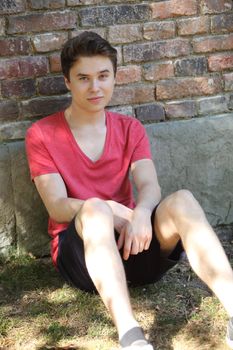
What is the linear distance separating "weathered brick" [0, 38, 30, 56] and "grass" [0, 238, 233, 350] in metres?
1.22

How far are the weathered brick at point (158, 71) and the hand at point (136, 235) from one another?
104 centimetres

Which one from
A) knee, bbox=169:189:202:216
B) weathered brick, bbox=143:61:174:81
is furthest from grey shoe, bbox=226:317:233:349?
weathered brick, bbox=143:61:174:81

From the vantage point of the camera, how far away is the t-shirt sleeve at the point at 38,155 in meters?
2.99

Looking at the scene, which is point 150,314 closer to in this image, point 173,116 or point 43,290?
point 43,290

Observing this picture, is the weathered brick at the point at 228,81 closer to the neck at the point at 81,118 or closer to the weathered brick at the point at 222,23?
the weathered brick at the point at 222,23

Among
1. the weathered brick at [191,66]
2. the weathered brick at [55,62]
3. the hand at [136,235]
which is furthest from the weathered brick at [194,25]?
the hand at [136,235]

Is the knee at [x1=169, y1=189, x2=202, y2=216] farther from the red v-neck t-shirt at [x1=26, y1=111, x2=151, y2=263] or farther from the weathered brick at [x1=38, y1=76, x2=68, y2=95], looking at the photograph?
the weathered brick at [x1=38, y1=76, x2=68, y2=95]

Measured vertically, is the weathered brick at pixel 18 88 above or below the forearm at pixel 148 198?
above

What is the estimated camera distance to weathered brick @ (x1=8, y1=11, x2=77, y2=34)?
3180mm

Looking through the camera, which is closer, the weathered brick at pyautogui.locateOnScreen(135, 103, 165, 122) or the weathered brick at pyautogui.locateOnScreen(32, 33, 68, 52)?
the weathered brick at pyautogui.locateOnScreen(32, 33, 68, 52)

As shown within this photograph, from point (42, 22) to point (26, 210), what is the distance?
107 cm

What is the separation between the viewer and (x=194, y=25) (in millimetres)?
3473

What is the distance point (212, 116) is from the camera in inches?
143

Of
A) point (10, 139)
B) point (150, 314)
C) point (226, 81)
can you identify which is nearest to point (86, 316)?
point (150, 314)
